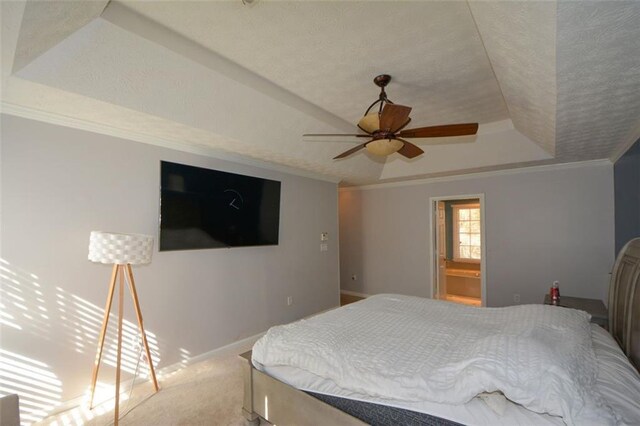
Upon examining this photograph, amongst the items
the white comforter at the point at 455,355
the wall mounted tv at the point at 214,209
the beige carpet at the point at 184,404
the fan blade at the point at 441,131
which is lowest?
the beige carpet at the point at 184,404

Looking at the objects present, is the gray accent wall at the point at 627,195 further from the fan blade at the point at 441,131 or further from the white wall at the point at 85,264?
the white wall at the point at 85,264

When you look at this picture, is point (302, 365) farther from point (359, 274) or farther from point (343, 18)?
point (359, 274)

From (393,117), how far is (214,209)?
7.29 ft

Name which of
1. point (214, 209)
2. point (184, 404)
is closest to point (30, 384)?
point (184, 404)

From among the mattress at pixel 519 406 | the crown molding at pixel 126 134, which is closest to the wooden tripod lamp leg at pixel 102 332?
the crown molding at pixel 126 134

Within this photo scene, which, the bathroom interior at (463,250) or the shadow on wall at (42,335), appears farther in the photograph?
the bathroom interior at (463,250)

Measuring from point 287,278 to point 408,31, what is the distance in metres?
3.47

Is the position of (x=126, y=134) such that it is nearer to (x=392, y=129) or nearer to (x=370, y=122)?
(x=370, y=122)

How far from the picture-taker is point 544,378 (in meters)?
1.36

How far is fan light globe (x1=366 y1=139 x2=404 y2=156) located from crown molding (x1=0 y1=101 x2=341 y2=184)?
1831mm

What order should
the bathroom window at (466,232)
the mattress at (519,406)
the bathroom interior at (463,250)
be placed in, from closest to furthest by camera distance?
the mattress at (519,406), the bathroom interior at (463,250), the bathroom window at (466,232)

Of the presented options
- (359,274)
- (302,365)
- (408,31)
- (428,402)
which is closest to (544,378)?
(428,402)

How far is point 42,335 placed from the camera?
237 centimetres

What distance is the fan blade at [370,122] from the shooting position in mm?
2348
